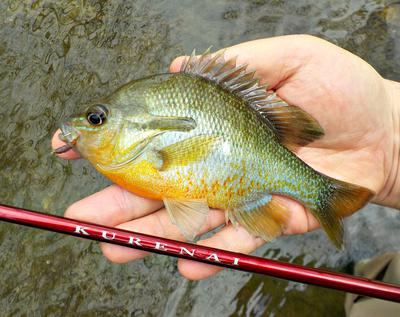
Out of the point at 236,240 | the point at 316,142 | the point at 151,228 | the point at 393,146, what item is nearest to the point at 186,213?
the point at 151,228

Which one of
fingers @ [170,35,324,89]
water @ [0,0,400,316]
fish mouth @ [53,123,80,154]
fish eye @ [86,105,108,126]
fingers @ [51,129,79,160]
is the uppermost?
fingers @ [170,35,324,89]

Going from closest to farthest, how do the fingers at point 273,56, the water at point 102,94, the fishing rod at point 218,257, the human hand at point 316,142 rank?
the fishing rod at point 218,257 < the human hand at point 316,142 < the fingers at point 273,56 < the water at point 102,94

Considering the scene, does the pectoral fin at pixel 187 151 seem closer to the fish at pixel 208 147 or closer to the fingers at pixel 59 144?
the fish at pixel 208 147

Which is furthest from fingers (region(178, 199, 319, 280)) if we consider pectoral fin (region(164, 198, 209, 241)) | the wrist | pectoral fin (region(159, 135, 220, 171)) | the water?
the water

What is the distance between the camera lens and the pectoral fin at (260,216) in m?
2.84

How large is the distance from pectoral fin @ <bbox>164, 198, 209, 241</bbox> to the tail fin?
2.33 feet

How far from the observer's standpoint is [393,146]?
346 centimetres

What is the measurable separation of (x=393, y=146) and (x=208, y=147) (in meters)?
1.59

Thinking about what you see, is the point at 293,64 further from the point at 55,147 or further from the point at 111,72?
the point at 111,72

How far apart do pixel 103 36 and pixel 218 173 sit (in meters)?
2.83

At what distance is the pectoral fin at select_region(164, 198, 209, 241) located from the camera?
8.94ft

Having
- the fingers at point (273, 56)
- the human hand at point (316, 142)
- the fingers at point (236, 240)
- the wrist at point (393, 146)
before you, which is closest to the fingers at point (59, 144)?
the human hand at point (316, 142)

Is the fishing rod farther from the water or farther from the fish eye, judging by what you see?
the water

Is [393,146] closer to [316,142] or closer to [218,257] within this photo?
[316,142]
